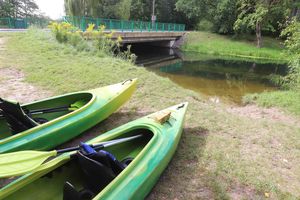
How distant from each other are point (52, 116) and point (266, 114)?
4358 millimetres

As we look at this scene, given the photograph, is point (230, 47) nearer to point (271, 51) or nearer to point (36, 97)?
point (271, 51)

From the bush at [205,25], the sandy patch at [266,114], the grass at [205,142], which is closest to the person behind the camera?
the grass at [205,142]

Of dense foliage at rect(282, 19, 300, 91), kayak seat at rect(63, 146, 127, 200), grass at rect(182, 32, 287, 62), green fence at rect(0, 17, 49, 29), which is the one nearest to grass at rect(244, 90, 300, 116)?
dense foliage at rect(282, 19, 300, 91)

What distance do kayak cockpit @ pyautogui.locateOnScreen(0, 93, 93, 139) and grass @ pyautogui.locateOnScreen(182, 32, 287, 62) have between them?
18.3 m

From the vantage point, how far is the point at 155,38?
20734 mm

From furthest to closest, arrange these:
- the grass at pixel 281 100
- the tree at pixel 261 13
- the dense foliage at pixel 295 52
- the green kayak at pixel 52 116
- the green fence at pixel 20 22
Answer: the tree at pixel 261 13
the green fence at pixel 20 22
the dense foliage at pixel 295 52
the grass at pixel 281 100
the green kayak at pixel 52 116

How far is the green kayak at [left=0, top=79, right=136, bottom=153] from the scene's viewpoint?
265 centimetres

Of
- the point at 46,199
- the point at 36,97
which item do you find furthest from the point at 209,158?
the point at 36,97

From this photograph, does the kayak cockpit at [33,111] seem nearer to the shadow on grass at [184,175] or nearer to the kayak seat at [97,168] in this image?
the kayak seat at [97,168]

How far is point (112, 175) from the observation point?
6.69 feet

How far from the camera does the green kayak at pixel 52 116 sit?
8.69 ft

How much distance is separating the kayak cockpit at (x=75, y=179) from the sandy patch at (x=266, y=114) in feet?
12.7

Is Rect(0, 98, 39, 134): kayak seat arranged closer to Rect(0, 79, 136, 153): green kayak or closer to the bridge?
Rect(0, 79, 136, 153): green kayak

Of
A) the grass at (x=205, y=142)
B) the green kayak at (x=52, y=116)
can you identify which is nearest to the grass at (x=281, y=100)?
the grass at (x=205, y=142)
